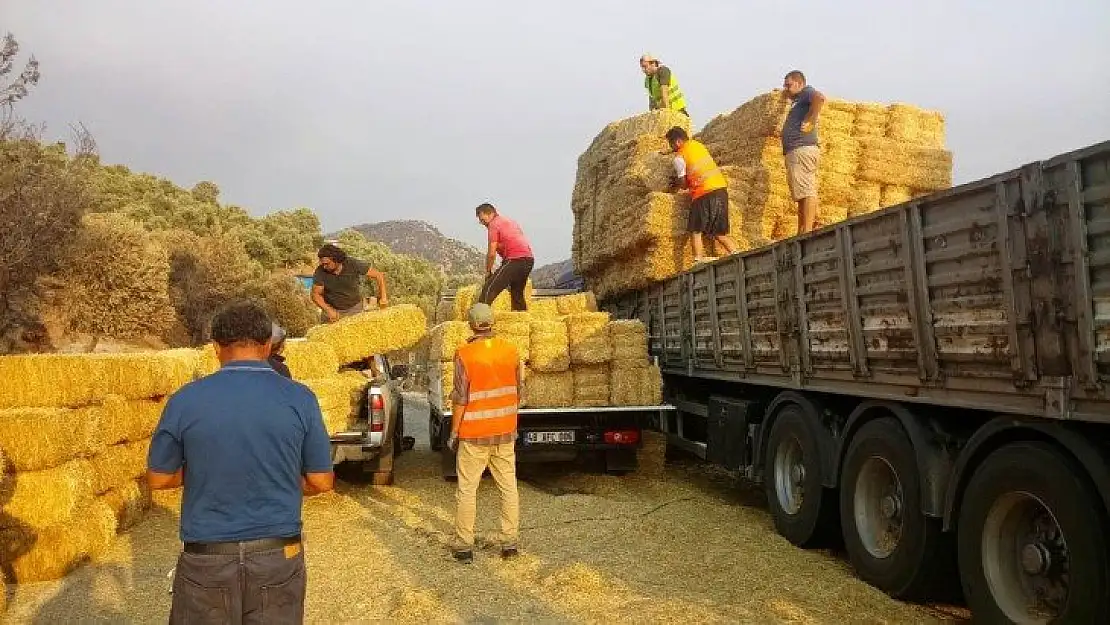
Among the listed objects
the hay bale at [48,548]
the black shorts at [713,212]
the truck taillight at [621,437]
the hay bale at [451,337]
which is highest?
the black shorts at [713,212]

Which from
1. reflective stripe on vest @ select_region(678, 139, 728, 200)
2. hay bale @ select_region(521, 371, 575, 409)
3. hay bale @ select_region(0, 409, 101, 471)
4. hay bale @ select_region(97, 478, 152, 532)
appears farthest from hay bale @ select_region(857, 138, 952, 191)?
hay bale @ select_region(0, 409, 101, 471)

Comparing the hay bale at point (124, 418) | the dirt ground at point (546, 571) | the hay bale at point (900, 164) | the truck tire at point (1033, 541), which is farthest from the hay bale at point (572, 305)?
the truck tire at point (1033, 541)

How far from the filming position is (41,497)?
21.1 ft

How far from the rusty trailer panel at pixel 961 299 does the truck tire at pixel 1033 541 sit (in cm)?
31

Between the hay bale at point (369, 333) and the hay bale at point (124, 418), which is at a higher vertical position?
the hay bale at point (369, 333)

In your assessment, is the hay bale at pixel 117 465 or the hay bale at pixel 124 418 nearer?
the hay bale at pixel 117 465

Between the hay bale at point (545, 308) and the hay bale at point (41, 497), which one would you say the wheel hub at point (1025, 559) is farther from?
the hay bale at point (545, 308)

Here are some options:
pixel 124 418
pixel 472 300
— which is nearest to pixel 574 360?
pixel 472 300

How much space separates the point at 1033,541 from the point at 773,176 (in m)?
7.28

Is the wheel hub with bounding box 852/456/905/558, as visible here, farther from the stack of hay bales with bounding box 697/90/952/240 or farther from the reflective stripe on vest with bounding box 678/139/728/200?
the stack of hay bales with bounding box 697/90/952/240

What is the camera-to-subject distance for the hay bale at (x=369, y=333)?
33.1 feet

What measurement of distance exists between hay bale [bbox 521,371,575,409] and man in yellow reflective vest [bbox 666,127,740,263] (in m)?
2.27

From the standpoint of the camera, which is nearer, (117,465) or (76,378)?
(76,378)

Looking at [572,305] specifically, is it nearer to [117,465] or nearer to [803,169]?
[803,169]
